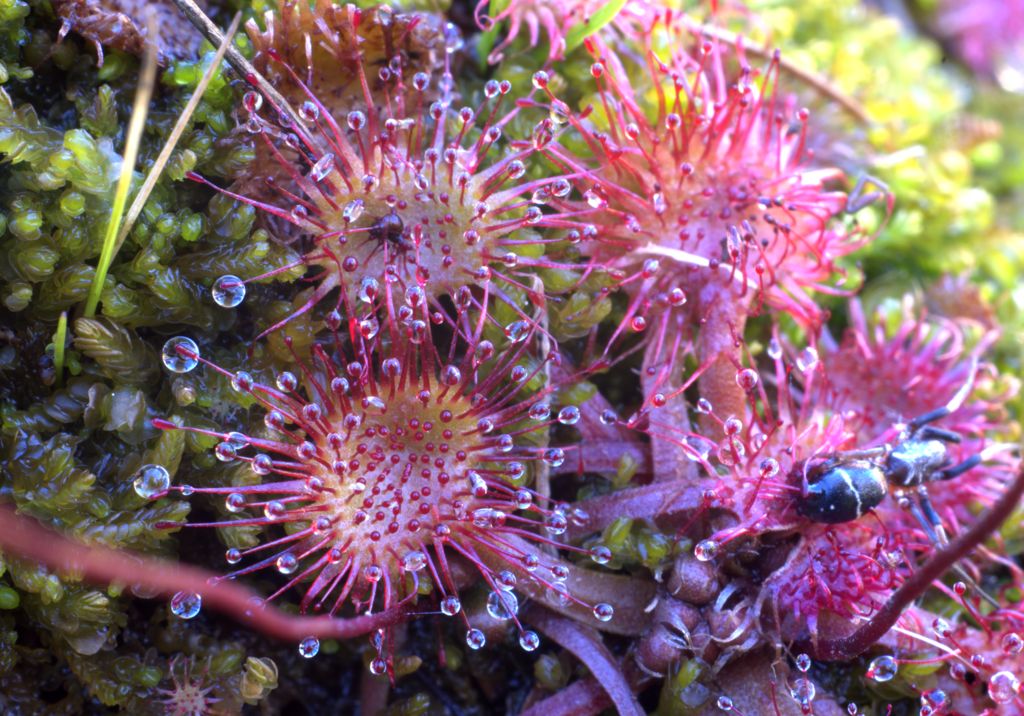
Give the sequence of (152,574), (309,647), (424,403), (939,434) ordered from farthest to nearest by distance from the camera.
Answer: (939,434) < (424,403) < (309,647) < (152,574)

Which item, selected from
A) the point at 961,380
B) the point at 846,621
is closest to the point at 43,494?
the point at 846,621

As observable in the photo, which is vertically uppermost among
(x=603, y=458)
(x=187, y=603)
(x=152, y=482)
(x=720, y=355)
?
(x=720, y=355)

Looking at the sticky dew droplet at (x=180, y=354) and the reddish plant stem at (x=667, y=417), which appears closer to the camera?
the sticky dew droplet at (x=180, y=354)

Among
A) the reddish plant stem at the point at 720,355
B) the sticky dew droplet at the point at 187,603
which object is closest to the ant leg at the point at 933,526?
the reddish plant stem at the point at 720,355

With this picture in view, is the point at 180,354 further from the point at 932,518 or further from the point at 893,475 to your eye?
the point at 932,518

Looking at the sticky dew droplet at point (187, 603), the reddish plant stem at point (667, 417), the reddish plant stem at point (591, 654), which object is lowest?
the sticky dew droplet at point (187, 603)

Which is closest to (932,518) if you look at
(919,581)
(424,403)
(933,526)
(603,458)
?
(933,526)

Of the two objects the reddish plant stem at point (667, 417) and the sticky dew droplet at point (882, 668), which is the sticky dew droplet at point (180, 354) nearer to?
the reddish plant stem at point (667, 417)

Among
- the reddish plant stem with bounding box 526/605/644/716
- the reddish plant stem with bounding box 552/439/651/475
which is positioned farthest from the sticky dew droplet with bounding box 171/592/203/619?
the reddish plant stem with bounding box 552/439/651/475
